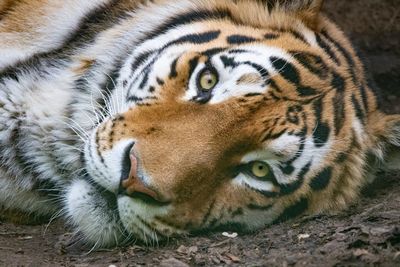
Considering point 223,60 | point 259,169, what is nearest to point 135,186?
point 259,169

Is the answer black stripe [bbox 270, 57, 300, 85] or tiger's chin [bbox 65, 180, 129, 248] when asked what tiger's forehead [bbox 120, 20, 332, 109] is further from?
tiger's chin [bbox 65, 180, 129, 248]

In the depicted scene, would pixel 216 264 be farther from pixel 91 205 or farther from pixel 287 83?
pixel 287 83

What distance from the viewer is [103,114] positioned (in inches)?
129

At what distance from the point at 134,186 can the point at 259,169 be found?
58 cm

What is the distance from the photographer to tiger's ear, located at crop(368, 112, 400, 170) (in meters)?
3.37

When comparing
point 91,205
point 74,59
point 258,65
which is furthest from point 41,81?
point 258,65

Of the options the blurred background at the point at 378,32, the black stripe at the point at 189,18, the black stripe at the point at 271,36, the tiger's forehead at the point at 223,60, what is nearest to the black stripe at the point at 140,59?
the tiger's forehead at the point at 223,60

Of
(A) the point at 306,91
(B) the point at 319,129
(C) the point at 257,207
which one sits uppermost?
(A) the point at 306,91

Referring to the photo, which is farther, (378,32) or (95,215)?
(378,32)

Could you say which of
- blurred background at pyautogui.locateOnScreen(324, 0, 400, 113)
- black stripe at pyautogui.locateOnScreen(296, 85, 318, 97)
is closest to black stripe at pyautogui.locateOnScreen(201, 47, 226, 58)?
black stripe at pyautogui.locateOnScreen(296, 85, 318, 97)

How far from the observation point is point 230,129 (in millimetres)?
2895

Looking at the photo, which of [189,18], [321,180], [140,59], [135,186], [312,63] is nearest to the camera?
[135,186]

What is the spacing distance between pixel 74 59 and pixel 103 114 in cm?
44

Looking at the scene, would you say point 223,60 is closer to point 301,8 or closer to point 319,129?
point 319,129
